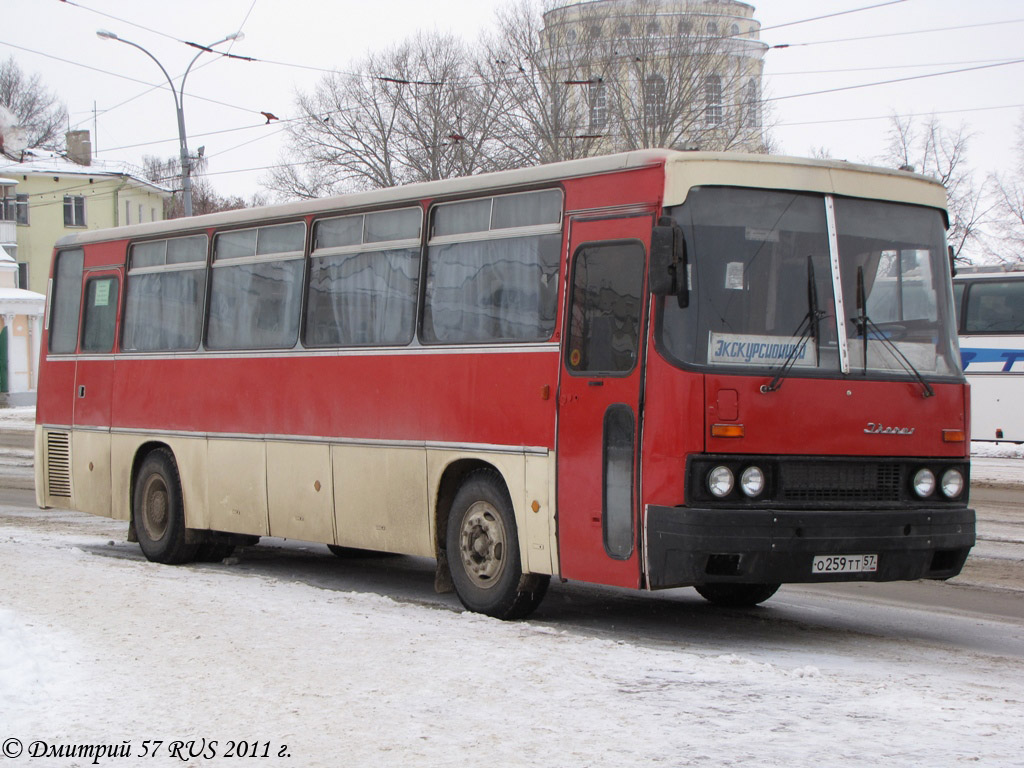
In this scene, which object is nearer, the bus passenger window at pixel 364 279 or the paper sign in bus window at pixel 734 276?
the paper sign in bus window at pixel 734 276

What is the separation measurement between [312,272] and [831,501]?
510cm

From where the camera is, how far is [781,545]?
830cm

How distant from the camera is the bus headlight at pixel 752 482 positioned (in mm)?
8359

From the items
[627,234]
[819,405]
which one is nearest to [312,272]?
[627,234]

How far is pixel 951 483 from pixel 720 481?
1703 millimetres

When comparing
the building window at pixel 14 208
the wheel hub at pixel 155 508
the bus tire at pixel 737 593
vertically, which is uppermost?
the building window at pixel 14 208

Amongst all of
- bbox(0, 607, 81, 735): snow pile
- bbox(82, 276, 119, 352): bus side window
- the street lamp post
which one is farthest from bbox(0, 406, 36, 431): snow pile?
bbox(0, 607, 81, 735): snow pile

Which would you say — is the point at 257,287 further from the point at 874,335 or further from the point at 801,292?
the point at 874,335

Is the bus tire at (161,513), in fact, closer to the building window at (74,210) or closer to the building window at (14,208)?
the building window at (14,208)

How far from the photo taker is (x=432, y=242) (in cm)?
1054

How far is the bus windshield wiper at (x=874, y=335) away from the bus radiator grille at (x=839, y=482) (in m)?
0.57

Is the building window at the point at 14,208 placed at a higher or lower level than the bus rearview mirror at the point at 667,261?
higher

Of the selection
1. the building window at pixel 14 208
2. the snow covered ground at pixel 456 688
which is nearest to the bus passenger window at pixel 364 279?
the snow covered ground at pixel 456 688

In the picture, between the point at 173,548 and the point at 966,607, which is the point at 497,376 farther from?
the point at 173,548
